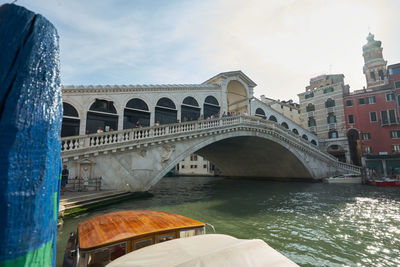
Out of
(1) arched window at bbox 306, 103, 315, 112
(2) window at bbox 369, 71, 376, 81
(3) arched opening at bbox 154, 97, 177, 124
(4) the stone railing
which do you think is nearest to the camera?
(4) the stone railing

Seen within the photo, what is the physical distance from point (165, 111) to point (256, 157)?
1301 centimetres

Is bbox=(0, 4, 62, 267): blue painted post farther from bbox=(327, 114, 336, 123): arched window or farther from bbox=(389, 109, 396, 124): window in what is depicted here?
bbox=(327, 114, 336, 123): arched window

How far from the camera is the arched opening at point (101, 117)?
14.4 meters

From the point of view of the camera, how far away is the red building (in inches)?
986

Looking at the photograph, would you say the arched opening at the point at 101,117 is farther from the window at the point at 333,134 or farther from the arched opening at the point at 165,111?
the window at the point at 333,134

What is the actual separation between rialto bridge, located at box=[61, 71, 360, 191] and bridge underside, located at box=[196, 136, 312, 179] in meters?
0.10

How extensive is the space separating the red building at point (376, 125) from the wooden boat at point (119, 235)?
29.1 metres

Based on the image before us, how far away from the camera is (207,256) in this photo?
93.5 inches

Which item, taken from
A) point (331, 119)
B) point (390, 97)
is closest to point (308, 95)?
point (331, 119)

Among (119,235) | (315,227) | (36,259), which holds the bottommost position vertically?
(315,227)

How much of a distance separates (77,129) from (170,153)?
22.5 feet

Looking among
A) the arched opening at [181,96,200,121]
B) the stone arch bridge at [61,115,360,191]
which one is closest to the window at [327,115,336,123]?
the stone arch bridge at [61,115,360,191]

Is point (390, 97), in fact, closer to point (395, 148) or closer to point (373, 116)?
point (373, 116)

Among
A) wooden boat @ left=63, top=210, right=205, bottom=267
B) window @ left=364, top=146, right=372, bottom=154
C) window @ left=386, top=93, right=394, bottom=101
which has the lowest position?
wooden boat @ left=63, top=210, right=205, bottom=267
